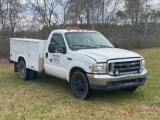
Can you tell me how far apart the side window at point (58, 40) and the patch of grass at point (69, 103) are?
4.56 feet

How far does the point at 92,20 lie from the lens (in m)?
20.5

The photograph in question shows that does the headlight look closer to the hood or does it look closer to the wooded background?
the hood

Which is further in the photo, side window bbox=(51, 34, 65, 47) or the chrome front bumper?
side window bbox=(51, 34, 65, 47)

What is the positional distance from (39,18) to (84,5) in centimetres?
424

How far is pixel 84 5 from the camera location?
19656mm

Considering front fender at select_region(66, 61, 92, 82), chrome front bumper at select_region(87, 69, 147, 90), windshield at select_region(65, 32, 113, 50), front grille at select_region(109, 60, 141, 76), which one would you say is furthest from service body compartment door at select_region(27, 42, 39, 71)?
front grille at select_region(109, 60, 141, 76)

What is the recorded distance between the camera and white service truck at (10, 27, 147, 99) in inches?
217

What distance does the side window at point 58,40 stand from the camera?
6.76 meters

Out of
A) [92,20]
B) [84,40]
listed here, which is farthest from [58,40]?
[92,20]

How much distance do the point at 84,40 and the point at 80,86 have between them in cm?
149

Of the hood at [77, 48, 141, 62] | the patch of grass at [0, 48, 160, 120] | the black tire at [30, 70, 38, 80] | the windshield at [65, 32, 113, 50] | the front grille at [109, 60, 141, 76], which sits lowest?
the patch of grass at [0, 48, 160, 120]

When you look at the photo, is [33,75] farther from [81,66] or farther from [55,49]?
[81,66]

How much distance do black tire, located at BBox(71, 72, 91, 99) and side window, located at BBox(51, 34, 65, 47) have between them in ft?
3.61

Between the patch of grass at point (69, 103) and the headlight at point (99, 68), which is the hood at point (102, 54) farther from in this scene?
the patch of grass at point (69, 103)
